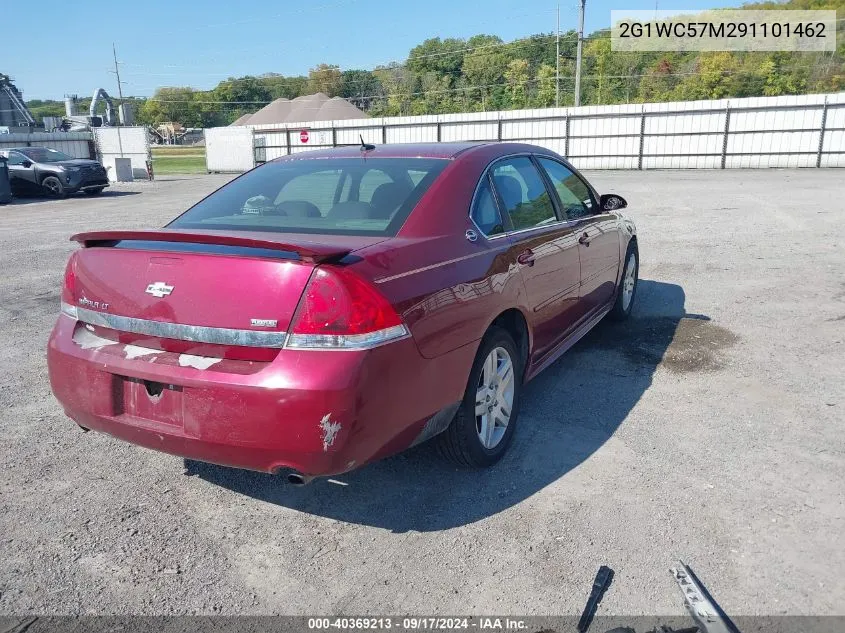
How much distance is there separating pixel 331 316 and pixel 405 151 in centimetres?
170

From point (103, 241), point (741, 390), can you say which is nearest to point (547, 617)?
point (103, 241)

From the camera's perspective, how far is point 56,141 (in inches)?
1220

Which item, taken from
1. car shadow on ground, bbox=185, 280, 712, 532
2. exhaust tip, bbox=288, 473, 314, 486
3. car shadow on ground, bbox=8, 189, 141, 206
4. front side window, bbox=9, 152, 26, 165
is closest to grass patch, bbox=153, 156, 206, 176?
car shadow on ground, bbox=8, 189, 141, 206

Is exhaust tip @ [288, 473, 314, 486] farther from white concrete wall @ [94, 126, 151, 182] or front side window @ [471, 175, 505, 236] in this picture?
white concrete wall @ [94, 126, 151, 182]

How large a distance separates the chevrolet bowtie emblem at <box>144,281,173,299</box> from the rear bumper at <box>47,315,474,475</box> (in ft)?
0.81

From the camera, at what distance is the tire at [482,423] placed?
10.7 feet

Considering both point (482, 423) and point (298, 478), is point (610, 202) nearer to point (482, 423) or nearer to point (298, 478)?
point (482, 423)

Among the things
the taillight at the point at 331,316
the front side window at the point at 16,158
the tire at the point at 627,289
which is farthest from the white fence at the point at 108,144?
the taillight at the point at 331,316

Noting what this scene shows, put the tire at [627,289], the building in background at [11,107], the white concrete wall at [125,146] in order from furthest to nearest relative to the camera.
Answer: the building in background at [11,107], the white concrete wall at [125,146], the tire at [627,289]

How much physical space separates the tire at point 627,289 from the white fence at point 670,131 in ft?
77.8

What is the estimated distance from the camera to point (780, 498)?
3.21 m

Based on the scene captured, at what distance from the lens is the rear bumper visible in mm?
2545

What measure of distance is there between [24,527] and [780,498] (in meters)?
3.49

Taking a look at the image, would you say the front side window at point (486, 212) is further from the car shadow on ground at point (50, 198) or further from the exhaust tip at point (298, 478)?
the car shadow on ground at point (50, 198)
